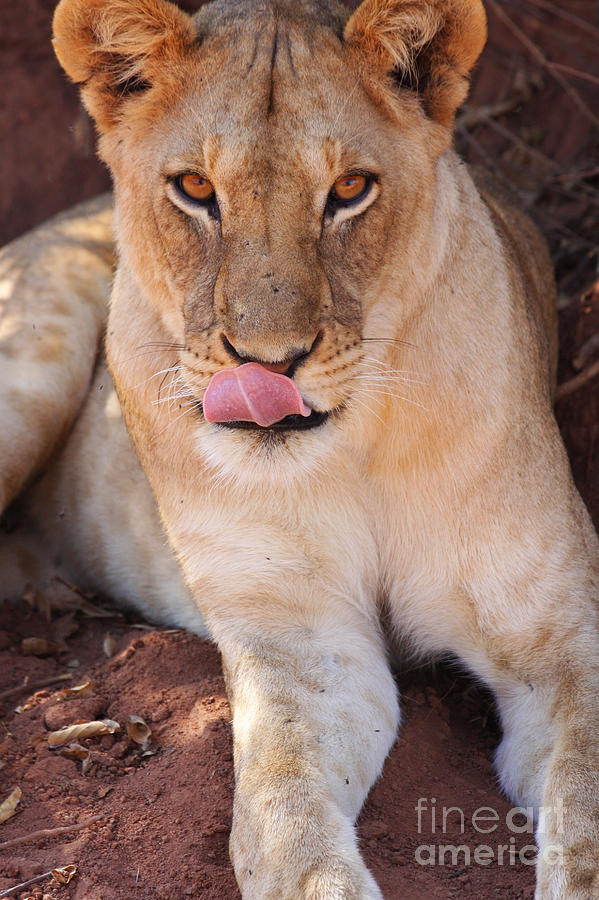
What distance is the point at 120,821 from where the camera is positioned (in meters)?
2.38

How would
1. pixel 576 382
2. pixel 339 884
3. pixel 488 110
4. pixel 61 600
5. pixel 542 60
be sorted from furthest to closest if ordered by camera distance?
1. pixel 488 110
2. pixel 542 60
3. pixel 576 382
4. pixel 61 600
5. pixel 339 884

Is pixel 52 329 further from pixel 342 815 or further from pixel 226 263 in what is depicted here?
pixel 342 815

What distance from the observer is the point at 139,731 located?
2701 millimetres

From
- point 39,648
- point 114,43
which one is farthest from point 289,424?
point 39,648

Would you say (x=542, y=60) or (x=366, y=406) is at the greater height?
(x=542, y=60)

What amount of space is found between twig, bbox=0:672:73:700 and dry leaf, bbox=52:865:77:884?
789 millimetres

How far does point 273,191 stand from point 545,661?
1.21m

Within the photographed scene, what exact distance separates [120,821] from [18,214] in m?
3.53

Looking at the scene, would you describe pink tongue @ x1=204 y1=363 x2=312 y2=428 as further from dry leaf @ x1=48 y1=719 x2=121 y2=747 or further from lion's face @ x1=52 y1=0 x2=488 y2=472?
dry leaf @ x1=48 y1=719 x2=121 y2=747

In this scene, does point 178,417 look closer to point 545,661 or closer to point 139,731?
point 139,731

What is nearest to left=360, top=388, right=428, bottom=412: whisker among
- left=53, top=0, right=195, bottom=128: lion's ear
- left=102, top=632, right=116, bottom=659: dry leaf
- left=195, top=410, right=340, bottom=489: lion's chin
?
left=195, top=410, right=340, bottom=489: lion's chin

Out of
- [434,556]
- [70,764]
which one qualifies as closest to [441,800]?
[434,556]

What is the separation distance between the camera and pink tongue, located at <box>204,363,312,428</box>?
210 cm

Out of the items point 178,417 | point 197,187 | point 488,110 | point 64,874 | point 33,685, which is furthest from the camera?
point 488,110
